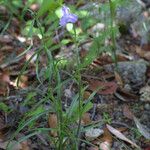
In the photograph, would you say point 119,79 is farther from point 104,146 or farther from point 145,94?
point 104,146

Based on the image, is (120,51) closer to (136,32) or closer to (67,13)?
(136,32)

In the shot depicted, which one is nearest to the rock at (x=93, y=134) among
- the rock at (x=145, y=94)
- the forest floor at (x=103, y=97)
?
the forest floor at (x=103, y=97)

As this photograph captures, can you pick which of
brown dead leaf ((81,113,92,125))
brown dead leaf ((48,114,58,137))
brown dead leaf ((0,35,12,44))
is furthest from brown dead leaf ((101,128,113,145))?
brown dead leaf ((0,35,12,44))

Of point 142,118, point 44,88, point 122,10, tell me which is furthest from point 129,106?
point 122,10

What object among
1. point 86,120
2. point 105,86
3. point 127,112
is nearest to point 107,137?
point 86,120

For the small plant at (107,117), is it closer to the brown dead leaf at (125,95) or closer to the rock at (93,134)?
the rock at (93,134)

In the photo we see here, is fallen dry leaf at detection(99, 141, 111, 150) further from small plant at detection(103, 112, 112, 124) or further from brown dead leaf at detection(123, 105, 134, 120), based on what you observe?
brown dead leaf at detection(123, 105, 134, 120)
